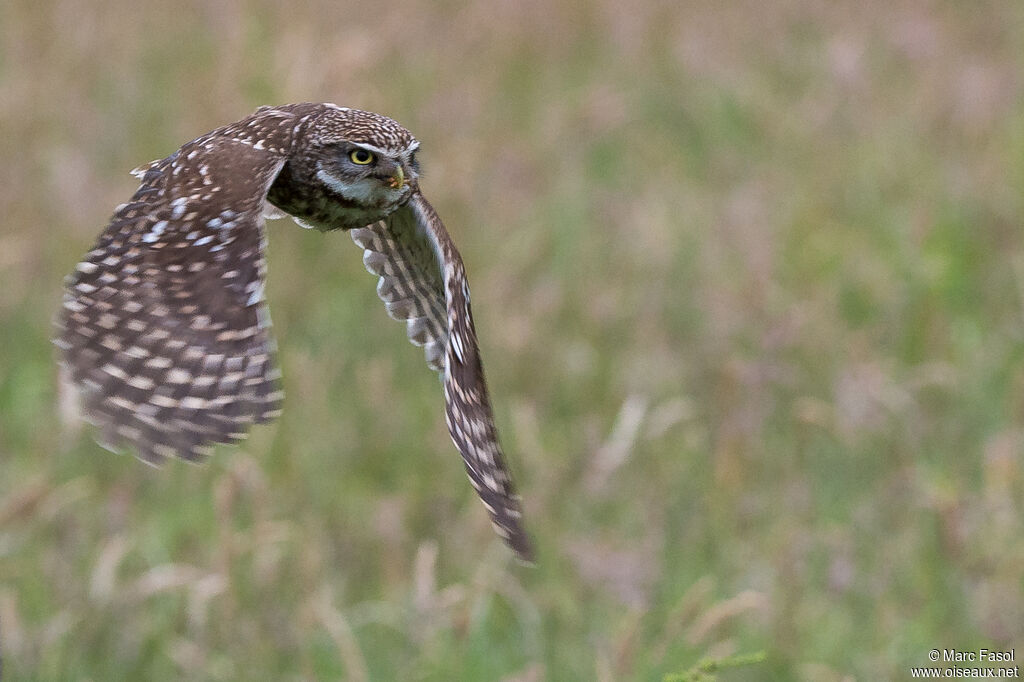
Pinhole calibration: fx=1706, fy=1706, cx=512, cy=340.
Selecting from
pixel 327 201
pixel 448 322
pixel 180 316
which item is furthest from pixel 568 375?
pixel 180 316

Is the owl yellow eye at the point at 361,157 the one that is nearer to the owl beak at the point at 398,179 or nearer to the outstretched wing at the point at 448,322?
the owl beak at the point at 398,179

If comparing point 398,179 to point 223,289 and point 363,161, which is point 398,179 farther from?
point 223,289

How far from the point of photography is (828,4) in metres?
11.5

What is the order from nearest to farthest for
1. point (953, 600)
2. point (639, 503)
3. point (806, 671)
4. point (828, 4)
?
point (806, 671) → point (953, 600) → point (639, 503) → point (828, 4)

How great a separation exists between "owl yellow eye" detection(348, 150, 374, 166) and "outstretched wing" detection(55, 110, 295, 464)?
0.50 ft

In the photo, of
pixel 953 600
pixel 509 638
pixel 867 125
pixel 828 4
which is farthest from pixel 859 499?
pixel 828 4

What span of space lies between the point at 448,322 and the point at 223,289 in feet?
1.52

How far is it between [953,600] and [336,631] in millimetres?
2174

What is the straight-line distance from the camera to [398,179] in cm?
348

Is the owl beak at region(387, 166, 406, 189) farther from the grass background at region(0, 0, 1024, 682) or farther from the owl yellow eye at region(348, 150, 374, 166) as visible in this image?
the grass background at region(0, 0, 1024, 682)

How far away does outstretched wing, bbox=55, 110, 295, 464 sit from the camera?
2988 millimetres

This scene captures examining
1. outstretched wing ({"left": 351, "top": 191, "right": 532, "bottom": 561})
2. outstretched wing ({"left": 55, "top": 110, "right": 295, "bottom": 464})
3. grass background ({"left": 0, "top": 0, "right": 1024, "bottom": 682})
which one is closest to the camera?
outstretched wing ({"left": 55, "top": 110, "right": 295, "bottom": 464})

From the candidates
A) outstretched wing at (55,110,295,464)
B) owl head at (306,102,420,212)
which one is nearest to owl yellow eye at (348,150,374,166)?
owl head at (306,102,420,212)

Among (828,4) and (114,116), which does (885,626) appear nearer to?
(114,116)
